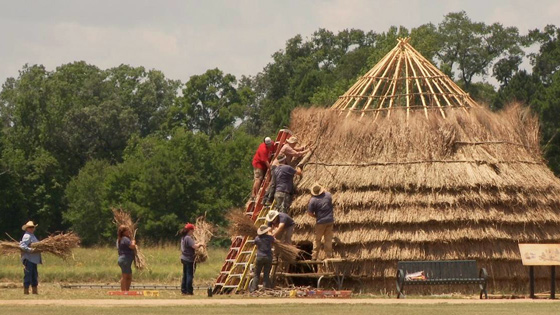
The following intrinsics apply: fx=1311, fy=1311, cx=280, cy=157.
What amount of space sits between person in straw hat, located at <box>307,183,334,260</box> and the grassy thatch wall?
575mm

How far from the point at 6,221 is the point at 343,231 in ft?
170

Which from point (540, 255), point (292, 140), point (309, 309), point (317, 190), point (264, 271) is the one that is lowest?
point (309, 309)

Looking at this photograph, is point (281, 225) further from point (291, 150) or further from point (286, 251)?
point (291, 150)

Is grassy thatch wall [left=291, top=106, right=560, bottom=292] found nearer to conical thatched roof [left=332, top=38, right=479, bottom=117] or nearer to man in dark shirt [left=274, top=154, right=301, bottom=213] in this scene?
man in dark shirt [left=274, top=154, right=301, bottom=213]

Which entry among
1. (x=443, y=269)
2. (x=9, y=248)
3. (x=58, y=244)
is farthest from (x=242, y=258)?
(x=9, y=248)

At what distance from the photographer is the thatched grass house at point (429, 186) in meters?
31.3

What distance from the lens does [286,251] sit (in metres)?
30.4

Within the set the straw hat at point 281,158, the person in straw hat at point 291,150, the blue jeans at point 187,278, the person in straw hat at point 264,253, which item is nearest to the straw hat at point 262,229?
the person in straw hat at point 264,253

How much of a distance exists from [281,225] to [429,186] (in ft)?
13.0

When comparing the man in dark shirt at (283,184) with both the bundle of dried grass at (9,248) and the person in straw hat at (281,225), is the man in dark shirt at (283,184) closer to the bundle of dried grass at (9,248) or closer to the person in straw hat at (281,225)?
the person in straw hat at (281,225)

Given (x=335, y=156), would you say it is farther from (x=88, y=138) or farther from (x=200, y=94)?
(x=200, y=94)

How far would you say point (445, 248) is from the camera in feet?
102

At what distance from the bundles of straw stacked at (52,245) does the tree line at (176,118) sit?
101ft

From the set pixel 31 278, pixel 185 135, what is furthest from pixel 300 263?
pixel 185 135
